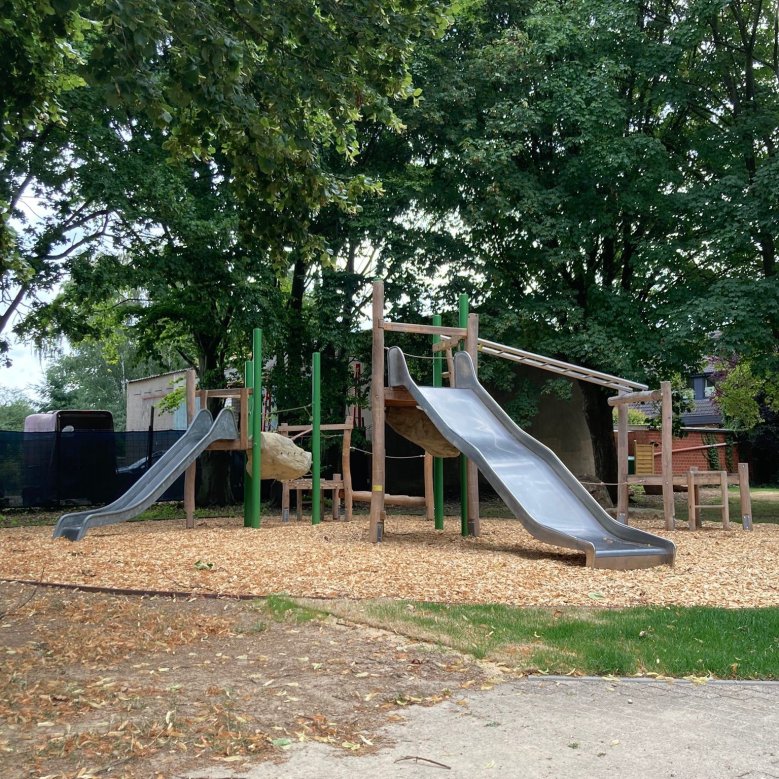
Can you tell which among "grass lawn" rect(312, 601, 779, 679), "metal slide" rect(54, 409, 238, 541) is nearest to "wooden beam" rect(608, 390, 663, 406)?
"metal slide" rect(54, 409, 238, 541)

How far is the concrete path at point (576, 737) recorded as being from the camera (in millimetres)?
3078

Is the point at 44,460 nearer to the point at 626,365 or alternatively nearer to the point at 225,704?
the point at 626,365

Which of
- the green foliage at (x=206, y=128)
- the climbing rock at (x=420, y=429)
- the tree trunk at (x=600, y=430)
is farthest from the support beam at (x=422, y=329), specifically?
the tree trunk at (x=600, y=430)

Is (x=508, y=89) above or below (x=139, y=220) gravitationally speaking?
above

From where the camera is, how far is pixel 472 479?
11.3 m

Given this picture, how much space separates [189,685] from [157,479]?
26.6 feet

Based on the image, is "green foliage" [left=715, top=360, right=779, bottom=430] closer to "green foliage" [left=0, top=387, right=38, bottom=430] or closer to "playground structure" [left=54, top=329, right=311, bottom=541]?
"playground structure" [left=54, top=329, right=311, bottom=541]

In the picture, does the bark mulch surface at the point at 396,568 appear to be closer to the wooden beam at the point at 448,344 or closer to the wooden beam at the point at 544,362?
the wooden beam at the point at 544,362

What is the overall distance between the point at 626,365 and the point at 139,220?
9.54 meters

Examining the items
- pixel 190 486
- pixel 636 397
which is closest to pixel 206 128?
pixel 190 486

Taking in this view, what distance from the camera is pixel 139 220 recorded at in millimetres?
15836

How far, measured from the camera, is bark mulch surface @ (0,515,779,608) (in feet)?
22.4

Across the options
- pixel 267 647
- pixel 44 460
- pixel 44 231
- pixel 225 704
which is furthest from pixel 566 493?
pixel 44 460

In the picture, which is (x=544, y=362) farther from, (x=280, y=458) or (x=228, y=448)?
(x=228, y=448)
